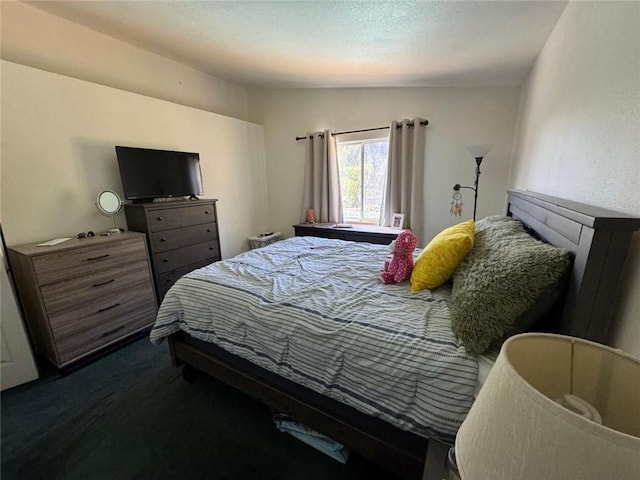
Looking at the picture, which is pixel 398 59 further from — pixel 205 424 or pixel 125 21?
pixel 205 424

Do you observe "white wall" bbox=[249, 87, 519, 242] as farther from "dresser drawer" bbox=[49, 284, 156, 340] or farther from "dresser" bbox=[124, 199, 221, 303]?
"dresser drawer" bbox=[49, 284, 156, 340]

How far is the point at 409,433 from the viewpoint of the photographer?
3.57 feet

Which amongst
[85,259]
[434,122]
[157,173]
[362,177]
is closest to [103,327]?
[85,259]

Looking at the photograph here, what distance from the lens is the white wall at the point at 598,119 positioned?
83cm

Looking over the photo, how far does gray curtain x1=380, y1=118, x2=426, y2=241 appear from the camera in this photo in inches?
132

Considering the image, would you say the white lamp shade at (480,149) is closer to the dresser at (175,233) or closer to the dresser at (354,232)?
the dresser at (354,232)

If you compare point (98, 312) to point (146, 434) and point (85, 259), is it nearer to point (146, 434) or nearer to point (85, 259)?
point (85, 259)

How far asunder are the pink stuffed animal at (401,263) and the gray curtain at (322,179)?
91.1 inches

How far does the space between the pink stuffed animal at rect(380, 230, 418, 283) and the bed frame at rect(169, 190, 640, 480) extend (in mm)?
640

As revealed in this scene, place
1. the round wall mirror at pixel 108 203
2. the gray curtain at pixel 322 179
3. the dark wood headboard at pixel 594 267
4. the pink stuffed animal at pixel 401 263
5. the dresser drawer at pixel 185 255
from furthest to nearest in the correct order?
the gray curtain at pixel 322 179 < the dresser drawer at pixel 185 255 < the round wall mirror at pixel 108 203 < the pink stuffed animal at pixel 401 263 < the dark wood headboard at pixel 594 267

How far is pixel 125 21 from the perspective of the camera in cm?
227

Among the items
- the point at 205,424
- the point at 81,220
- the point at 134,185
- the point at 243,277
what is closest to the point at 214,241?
the point at 134,185

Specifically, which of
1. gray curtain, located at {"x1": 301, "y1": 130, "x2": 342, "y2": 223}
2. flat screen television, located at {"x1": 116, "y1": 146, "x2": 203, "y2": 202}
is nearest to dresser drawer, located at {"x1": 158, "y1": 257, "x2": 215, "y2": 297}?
flat screen television, located at {"x1": 116, "y1": 146, "x2": 203, "y2": 202}

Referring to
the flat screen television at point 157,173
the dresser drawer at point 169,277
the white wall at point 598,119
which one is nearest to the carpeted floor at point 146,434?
the dresser drawer at point 169,277
